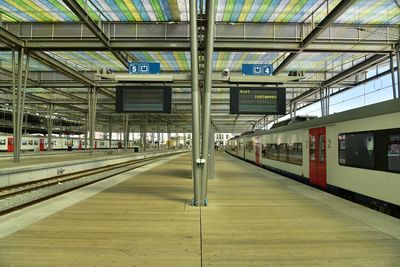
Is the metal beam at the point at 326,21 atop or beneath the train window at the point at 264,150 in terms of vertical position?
atop

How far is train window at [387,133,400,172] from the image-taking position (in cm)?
739

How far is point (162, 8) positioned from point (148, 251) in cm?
1115

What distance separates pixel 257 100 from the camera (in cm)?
1500

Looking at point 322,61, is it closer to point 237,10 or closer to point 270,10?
point 270,10

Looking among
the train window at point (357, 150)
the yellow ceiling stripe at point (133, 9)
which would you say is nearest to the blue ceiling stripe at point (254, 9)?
the yellow ceiling stripe at point (133, 9)

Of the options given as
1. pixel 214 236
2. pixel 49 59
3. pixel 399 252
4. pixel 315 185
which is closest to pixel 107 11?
pixel 49 59

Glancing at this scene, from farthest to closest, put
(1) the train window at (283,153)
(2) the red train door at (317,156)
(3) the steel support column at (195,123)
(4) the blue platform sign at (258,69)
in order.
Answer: (1) the train window at (283,153), (4) the blue platform sign at (258,69), (2) the red train door at (317,156), (3) the steel support column at (195,123)

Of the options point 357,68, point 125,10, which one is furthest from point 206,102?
point 357,68

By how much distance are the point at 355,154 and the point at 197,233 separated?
5561 mm

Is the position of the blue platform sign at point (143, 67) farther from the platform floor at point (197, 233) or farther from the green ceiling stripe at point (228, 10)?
the platform floor at point (197, 233)

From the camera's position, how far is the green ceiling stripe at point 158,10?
1338cm

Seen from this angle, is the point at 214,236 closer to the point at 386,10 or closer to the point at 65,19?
the point at 386,10

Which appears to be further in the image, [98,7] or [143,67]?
[143,67]

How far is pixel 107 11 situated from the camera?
14500 mm
